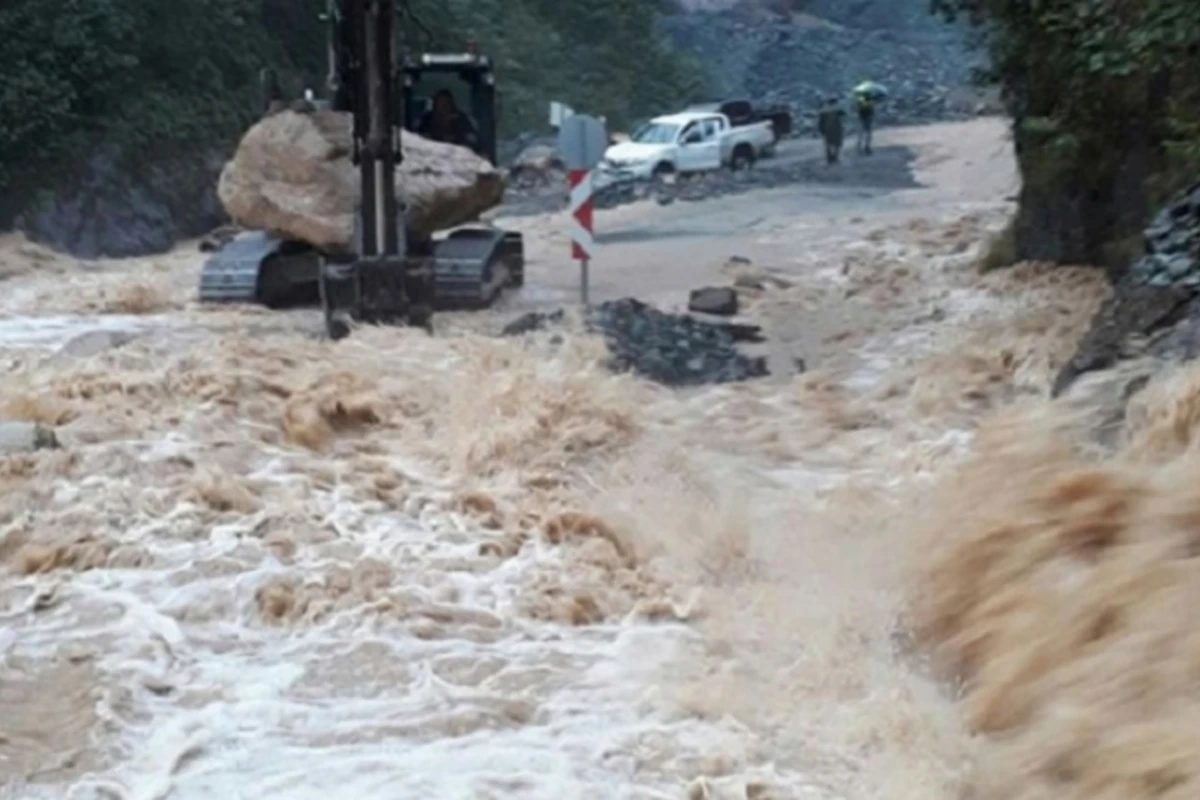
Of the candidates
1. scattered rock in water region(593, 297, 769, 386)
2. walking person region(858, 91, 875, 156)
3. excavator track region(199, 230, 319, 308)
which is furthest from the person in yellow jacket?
scattered rock in water region(593, 297, 769, 386)

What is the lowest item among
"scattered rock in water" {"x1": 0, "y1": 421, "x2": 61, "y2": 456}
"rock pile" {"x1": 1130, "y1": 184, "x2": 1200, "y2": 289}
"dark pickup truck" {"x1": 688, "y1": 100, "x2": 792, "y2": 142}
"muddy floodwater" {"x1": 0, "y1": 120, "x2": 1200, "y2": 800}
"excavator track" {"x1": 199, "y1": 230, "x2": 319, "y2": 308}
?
"muddy floodwater" {"x1": 0, "y1": 120, "x2": 1200, "y2": 800}

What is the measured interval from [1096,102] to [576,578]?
797 cm

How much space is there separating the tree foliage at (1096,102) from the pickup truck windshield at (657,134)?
53.9ft

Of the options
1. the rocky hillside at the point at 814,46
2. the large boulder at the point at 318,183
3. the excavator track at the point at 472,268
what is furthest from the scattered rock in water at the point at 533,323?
the rocky hillside at the point at 814,46

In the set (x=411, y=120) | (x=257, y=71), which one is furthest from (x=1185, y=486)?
(x=257, y=71)

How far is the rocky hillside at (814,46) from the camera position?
179 ft

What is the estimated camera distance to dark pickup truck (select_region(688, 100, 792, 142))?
36750 mm

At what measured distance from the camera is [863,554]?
7.69 metres

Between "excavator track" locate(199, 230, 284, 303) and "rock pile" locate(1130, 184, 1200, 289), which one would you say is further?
"excavator track" locate(199, 230, 284, 303)

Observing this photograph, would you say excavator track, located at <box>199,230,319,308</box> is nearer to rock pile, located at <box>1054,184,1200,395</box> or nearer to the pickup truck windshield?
rock pile, located at <box>1054,184,1200,395</box>

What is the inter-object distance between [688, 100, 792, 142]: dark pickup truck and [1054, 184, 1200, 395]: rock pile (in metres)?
26.9

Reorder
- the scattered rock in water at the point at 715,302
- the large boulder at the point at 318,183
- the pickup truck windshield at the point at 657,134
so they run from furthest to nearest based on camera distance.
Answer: the pickup truck windshield at the point at 657,134, the large boulder at the point at 318,183, the scattered rock in water at the point at 715,302

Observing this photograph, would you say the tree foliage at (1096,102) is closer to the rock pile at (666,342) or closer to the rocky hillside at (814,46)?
the rock pile at (666,342)

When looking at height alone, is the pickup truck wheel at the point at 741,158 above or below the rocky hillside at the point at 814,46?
below
